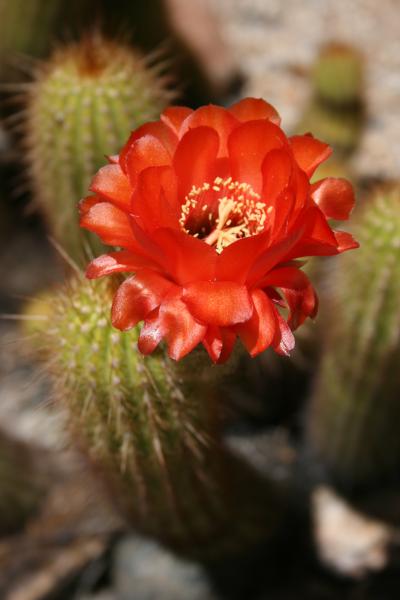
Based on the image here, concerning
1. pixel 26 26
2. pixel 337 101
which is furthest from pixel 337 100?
pixel 26 26

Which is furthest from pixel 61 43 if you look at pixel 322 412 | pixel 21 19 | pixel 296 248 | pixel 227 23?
pixel 296 248

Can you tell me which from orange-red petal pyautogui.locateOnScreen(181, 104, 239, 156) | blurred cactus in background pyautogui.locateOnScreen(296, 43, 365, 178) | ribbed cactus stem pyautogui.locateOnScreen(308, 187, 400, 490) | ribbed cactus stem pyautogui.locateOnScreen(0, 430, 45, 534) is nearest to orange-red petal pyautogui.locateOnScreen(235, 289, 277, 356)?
orange-red petal pyautogui.locateOnScreen(181, 104, 239, 156)

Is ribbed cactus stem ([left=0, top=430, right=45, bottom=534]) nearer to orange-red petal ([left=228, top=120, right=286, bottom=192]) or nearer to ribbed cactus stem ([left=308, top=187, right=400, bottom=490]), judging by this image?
ribbed cactus stem ([left=308, top=187, right=400, bottom=490])

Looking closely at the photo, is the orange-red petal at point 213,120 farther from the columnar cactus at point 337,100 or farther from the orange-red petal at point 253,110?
the columnar cactus at point 337,100

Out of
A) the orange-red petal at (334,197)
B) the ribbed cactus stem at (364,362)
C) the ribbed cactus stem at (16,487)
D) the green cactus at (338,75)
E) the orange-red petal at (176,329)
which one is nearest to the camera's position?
the orange-red petal at (176,329)

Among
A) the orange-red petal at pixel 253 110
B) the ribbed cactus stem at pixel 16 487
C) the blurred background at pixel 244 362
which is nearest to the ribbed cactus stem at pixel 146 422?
the blurred background at pixel 244 362

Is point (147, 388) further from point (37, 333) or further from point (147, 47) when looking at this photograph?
point (147, 47)
